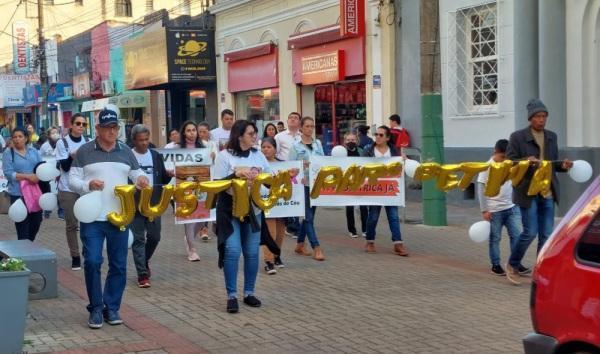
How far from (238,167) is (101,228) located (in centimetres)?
139

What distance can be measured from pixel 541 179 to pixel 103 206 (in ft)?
14.1

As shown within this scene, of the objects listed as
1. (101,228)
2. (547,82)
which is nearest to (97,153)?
(101,228)

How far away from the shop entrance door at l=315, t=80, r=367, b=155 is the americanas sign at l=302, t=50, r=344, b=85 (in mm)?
344

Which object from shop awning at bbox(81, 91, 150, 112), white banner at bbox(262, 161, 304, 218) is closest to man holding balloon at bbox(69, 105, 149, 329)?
Result: white banner at bbox(262, 161, 304, 218)

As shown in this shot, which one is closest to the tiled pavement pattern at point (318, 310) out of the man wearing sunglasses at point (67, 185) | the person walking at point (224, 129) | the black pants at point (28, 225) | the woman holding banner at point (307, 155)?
the woman holding banner at point (307, 155)

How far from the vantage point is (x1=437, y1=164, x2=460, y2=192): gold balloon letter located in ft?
28.2

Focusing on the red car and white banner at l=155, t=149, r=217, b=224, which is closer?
the red car

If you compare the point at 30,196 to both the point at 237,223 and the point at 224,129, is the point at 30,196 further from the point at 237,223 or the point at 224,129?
the point at 224,129

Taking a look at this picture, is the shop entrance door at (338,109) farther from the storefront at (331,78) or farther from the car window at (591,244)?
the car window at (591,244)

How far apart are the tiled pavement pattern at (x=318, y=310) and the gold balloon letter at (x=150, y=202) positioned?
94cm

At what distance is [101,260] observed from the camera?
7.23 metres

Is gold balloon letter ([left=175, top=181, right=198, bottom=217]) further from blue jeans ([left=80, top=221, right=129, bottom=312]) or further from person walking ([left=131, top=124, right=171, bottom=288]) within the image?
person walking ([left=131, top=124, right=171, bottom=288])

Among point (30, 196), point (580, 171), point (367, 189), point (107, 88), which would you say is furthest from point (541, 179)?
point (107, 88)

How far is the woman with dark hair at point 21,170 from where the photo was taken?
1015cm
